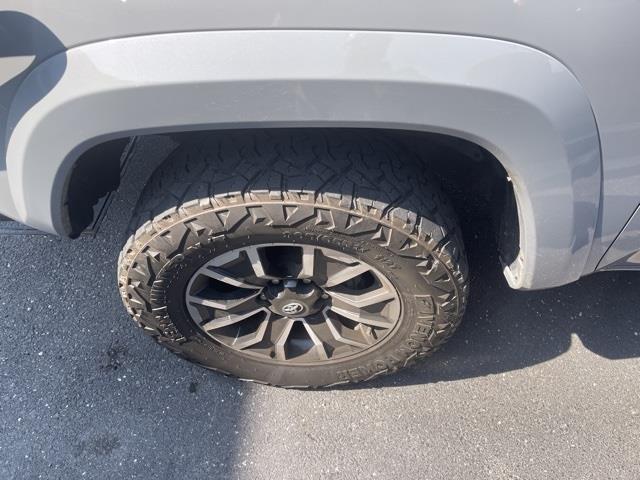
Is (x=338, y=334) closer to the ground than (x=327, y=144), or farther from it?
closer to the ground

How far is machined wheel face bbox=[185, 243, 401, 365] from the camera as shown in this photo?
159 centimetres

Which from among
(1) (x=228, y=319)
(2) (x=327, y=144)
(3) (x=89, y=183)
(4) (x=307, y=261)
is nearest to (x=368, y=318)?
(4) (x=307, y=261)

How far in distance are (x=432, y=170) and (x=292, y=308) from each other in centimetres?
60

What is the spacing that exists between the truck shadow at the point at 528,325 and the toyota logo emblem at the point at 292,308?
0.45 m

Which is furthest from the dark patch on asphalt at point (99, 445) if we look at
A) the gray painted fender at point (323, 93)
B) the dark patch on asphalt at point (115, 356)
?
the gray painted fender at point (323, 93)

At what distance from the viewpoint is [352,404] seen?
75.9 inches

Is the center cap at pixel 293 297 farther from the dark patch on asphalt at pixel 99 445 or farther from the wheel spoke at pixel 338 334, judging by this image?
the dark patch on asphalt at pixel 99 445

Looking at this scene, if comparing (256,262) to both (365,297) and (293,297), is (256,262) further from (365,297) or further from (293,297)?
(365,297)

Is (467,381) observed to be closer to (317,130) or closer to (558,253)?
(558,253)

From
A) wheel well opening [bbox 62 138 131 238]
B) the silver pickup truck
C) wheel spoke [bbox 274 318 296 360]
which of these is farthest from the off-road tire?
wheel spoke [bbox 274 318 296 360]

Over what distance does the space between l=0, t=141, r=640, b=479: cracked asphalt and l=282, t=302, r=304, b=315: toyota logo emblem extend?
1.28ft

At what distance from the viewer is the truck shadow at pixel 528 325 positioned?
2012 mm

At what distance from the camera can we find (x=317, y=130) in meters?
1.47

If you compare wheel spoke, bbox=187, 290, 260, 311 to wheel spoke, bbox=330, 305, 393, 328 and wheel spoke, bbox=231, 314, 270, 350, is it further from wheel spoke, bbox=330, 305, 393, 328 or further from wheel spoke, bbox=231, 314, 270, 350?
wheel spoke, bbox=330, 305, 393, 328
